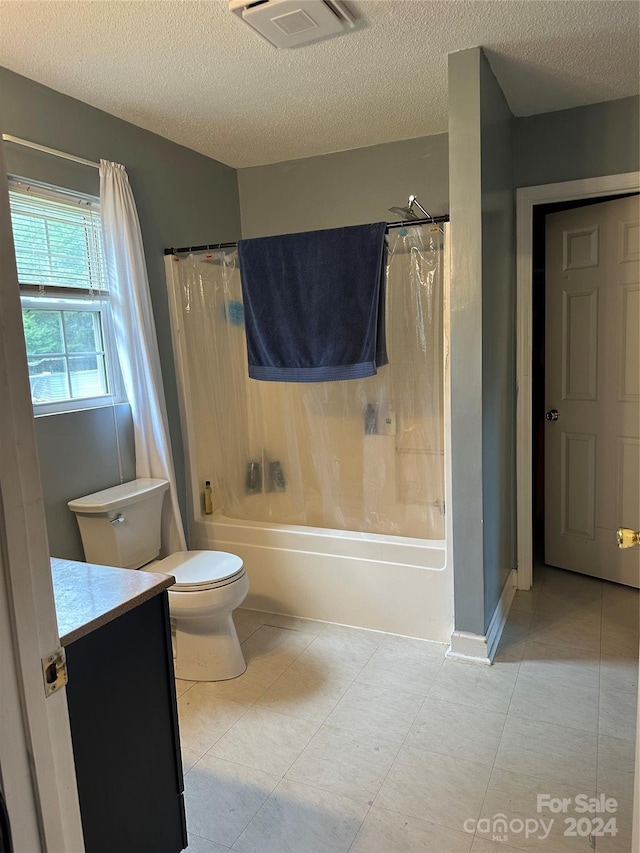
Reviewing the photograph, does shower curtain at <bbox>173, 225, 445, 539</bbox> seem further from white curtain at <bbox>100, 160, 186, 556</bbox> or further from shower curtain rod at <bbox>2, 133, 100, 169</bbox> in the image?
shower curtain rod at <bbox>2, 133, 100, 169</bbox>

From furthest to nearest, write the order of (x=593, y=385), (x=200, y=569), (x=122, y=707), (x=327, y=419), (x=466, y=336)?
(x=593, y=385)
(x=327, y=419)
(x=200, y=569)
(x=466, y=336)
(x=122, y=707)

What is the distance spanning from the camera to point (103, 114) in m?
2.61

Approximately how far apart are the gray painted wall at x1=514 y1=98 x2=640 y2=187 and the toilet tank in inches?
94.8

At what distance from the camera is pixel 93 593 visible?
1351mm

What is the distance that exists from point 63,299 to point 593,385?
2.61 metres

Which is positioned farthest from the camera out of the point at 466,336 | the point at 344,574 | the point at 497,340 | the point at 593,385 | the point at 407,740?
the point at 593,385

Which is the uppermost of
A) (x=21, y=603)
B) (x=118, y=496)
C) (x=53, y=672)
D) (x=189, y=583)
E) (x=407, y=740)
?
(x=21, y=603)

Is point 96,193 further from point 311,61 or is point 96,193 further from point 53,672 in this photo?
point 53,672

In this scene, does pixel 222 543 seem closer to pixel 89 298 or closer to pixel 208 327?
pixel 208 327

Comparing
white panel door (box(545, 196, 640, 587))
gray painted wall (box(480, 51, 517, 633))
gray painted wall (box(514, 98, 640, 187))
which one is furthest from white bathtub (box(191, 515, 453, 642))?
gray painted wall (box(514, 98, 640, 187))

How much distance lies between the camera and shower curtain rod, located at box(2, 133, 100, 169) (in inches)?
87.5

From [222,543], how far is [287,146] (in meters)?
2.15

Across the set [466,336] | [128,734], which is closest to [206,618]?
[128,734]

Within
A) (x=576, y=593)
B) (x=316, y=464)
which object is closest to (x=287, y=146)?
(x=316, y=464)
